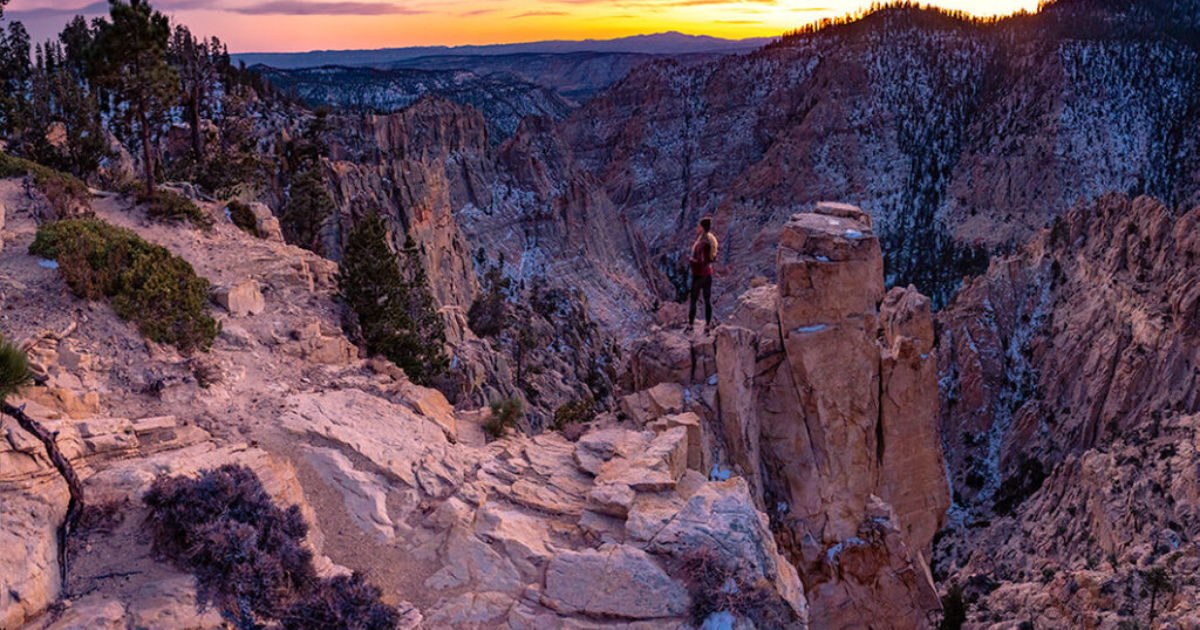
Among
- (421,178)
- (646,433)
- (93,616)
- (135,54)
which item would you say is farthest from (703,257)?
(421,178)

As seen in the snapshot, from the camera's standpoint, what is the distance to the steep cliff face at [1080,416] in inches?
960

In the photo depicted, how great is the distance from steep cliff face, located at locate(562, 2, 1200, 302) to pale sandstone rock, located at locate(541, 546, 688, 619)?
289ft

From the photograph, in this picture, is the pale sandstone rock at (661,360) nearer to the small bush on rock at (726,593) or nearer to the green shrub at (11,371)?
the small bush on rock at (726,593)

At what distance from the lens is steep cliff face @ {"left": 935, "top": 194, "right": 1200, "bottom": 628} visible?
24.4 m

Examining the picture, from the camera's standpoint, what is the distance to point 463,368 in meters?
37.0

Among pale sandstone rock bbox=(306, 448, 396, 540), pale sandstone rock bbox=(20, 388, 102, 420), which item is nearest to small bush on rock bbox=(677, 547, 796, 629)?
pale sandstone rock bbox=(306, 448, 396, 540)

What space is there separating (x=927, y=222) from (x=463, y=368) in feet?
289

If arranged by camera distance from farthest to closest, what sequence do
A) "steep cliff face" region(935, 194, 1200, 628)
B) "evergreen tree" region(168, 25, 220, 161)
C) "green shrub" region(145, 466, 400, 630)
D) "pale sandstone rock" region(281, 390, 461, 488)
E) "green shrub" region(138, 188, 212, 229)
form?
"evergreen tree" region(168, 25, 220, 161) → "steep cliff face" region(935, 194, 1200, 628) → "green shrub" region(138, 188, 212, 229) → "pale sandstone rock" region(281, 390, 461, 488) → "green shrub" region(145, 466, 400, 630)

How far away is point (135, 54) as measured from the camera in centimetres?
2564

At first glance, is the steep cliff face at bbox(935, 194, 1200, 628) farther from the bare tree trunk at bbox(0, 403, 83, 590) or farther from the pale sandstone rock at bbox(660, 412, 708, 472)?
the bare tree trunk at bbox(0, 403, 83, 590)

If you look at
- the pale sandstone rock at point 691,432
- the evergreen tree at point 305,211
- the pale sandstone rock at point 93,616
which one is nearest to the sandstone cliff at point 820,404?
the pale sandstone rock at point 691,432

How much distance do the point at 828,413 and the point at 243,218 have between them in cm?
1749

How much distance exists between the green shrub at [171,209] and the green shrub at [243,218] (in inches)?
75.4

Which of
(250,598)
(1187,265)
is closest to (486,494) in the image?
(250,598)
